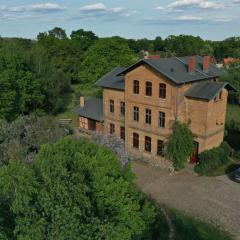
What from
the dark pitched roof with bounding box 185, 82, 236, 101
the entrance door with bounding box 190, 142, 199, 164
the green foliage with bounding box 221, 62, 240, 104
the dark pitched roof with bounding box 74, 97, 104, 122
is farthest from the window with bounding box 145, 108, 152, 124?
the green foliage with bounding box 221, 62, 240, 104

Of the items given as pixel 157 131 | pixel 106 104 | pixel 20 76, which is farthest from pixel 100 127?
pixel 20 76

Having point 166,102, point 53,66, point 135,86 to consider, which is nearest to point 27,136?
point 135,86

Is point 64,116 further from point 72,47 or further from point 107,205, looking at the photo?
point 107,205

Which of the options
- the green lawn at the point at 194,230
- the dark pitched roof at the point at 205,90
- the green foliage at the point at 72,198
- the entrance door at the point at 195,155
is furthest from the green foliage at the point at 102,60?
the green foliage at the point at 72,198

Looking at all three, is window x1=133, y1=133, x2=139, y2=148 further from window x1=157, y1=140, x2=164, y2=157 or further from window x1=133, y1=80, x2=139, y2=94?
window x1=133, y1=80, x2=139, y2=94

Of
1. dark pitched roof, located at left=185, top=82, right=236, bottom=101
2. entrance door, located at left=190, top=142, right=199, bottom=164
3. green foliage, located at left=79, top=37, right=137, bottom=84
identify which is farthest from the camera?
green foliage, located at left=79, top=37, right=137, bottom=84

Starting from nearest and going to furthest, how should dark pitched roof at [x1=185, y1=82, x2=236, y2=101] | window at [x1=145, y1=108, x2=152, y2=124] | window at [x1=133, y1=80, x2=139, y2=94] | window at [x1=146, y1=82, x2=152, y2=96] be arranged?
dark pitched roof at [x1=185, y1=82, x2=236, y2=101]
window at [x1=146, y1=82, x2=152, y2=96]
window at [x1=145, y1=108, x2=152, y2=124]
window at [x1=133, y1=80, x2=139, y2=94]

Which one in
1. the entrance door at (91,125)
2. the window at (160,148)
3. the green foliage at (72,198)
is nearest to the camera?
the green foliage at (72,198)

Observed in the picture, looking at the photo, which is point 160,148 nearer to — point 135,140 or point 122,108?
point 135,140

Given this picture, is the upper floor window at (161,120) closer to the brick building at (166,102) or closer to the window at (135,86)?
the brick building at (166,102)
